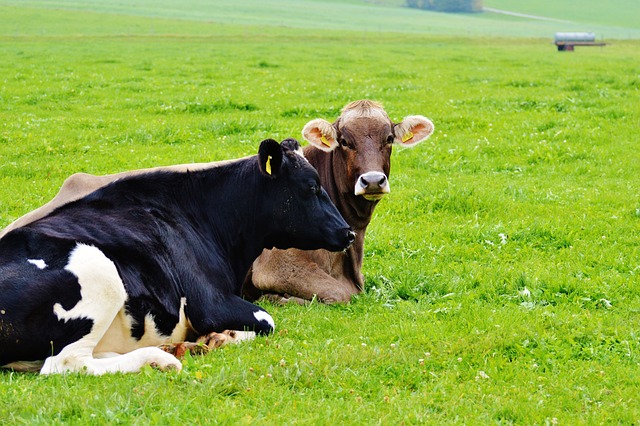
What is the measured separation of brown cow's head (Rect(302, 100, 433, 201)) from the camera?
29.6 feet

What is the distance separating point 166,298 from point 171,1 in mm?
124948

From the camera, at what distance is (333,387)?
6367 mm

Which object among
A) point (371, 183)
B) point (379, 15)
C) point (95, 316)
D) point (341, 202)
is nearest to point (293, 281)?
point (341, 202)

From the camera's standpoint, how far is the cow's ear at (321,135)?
9281mm

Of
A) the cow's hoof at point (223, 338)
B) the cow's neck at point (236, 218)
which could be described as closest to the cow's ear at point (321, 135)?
the cow's neck at point (236, 218)

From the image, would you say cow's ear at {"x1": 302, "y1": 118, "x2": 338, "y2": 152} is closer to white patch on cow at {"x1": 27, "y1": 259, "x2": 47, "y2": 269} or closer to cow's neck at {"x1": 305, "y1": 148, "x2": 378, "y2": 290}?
cow's neck at {"x1": 305, "y1": 148, "x2": 378, "y2": 290}

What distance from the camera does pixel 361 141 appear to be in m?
9.21

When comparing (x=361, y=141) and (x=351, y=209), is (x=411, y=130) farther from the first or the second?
(x=351, y=209)

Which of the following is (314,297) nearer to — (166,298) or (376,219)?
(166,298)

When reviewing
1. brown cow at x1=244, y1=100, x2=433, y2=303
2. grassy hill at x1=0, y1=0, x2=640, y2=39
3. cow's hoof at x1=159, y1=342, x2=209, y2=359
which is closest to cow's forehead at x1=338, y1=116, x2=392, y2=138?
brown cow at x1=244, y1=100, x2=433, y2=303

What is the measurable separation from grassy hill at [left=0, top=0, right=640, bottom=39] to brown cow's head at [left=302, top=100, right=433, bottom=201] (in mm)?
77627

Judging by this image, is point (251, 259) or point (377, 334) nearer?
point (377, 334)

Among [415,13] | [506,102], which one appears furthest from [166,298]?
[415,13]

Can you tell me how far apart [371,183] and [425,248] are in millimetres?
2550
